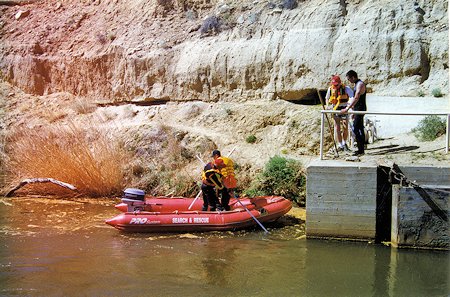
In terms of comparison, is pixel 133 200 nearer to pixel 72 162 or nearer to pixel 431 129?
pixel 72 162

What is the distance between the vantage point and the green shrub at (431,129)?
13.2 meters

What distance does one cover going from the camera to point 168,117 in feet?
64.0

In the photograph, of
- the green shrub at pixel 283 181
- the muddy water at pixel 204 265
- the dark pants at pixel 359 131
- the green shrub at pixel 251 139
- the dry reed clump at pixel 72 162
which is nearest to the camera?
the muddy water at pixel 204 265

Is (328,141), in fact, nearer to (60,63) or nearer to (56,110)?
(56,110)

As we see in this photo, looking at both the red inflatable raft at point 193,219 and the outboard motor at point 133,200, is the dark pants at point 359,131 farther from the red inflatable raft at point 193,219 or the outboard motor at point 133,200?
the outboard motor at point 133,200

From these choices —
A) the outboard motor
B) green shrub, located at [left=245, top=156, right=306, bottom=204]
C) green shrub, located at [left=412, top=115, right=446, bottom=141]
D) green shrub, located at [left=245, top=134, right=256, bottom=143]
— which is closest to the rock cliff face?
green shrub, located at [left=245, top=134, right=256, bottom=143]

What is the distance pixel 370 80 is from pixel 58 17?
14.4 meters

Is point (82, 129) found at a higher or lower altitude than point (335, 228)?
higher

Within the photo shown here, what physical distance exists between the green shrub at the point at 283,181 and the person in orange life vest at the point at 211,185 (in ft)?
6.86

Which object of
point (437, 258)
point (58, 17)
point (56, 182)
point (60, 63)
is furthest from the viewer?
point (58, 17)

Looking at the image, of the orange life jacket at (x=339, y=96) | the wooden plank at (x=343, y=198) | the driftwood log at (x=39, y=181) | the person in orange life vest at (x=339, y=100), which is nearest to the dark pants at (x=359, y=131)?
the person in orange life vest at (x=339, y=100)

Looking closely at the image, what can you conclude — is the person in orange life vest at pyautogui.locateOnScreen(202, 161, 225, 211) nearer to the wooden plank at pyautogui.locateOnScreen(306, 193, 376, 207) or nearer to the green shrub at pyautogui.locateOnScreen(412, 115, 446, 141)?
the wooden plank at pyautogui.locateOnScreen(306, 193, 376, 207)

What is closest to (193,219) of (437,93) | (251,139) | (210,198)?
(210,198)

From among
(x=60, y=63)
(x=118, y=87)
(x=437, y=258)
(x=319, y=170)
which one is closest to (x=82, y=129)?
(x=118, y=87)
